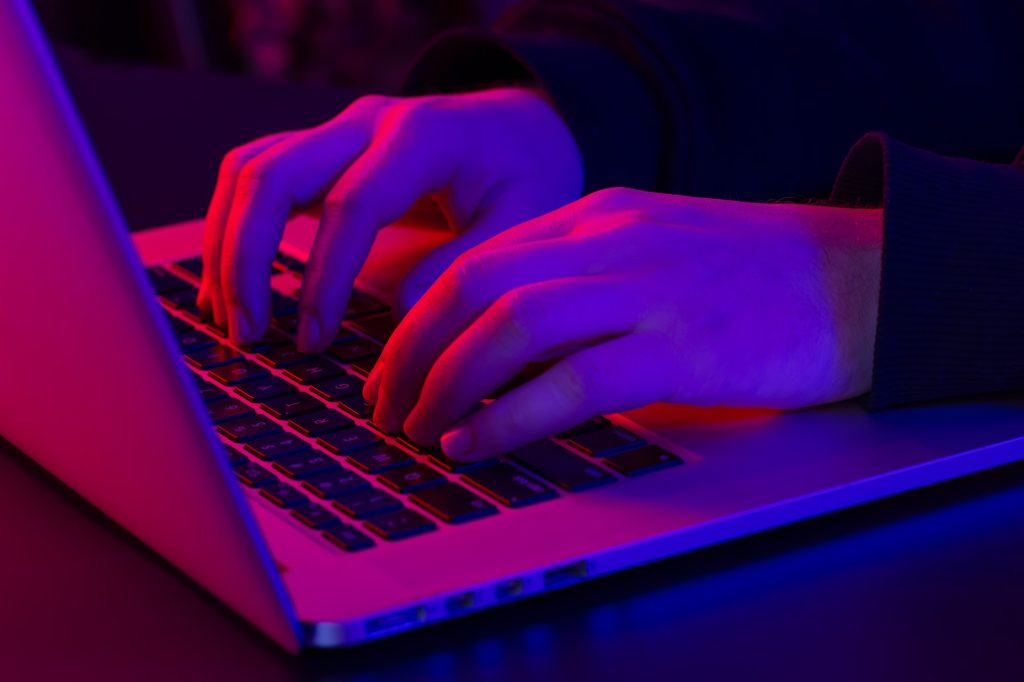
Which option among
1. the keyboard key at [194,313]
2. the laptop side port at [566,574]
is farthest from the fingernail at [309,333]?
the laptop side port at [566,574]

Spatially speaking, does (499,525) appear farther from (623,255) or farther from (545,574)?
(623,255)

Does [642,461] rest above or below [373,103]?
below

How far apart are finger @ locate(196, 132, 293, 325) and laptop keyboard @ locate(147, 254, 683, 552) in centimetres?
6

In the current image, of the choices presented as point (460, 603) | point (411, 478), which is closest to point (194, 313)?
point (411, 478)

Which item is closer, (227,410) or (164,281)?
(227,410)

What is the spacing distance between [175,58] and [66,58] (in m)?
1.38

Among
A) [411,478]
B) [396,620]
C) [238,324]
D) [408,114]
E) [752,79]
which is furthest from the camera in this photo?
[752,79]

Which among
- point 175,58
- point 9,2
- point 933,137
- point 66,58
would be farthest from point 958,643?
point 175,58

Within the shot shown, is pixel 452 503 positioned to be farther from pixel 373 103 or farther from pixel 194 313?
pixel 373 103

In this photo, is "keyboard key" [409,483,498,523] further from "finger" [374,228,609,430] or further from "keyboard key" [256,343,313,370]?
"keyboard key" [256,343,313,370]

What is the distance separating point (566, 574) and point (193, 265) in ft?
1.76

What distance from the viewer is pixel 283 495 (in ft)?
1.80

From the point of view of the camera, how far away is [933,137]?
41.0 inches

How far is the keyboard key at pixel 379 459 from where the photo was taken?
577 millimetres
